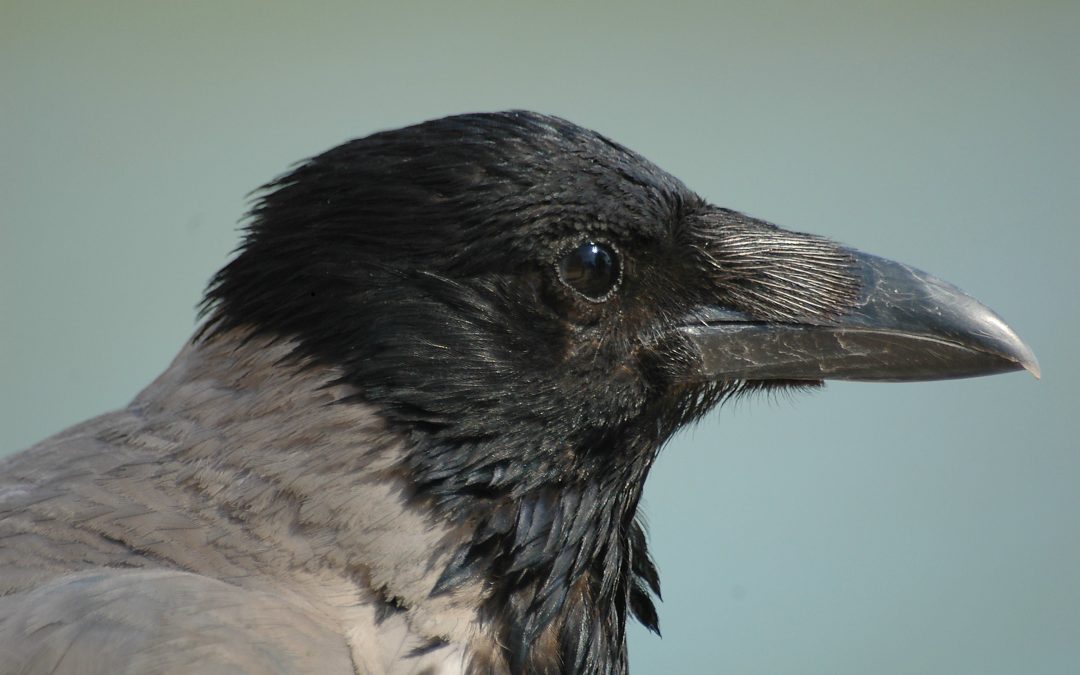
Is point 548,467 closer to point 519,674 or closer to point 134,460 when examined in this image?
point 519,674

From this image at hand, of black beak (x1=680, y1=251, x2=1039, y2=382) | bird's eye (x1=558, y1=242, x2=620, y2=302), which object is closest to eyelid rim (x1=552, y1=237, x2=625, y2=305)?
bird's eye (x1=558, y1=242, x2=620, y2=302)

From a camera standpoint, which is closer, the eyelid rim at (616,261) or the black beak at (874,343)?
the eyelid rim at (616,261)

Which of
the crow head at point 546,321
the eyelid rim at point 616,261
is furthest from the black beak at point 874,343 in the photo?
the eyelid rim at point 616,261

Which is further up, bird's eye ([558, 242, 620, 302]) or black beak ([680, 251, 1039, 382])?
bird's eye ([558, 242, 620, 302])

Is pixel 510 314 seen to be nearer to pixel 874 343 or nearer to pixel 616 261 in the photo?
pixel 616 261

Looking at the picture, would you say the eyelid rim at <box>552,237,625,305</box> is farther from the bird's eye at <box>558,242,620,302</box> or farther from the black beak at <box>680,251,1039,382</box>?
the black beak at <box>680,251,1039,382</box>

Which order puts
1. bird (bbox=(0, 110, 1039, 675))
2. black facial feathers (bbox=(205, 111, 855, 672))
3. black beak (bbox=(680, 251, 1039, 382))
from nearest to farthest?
bird (bbox=(0, 110, 1039, 675)) → black facial feathers (bbox=(205, 111, 855, 672)) → black beak (bbox=(680, 251, 1039, 382))

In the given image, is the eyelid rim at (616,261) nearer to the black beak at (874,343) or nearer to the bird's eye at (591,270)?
the bird's eye at (591,270)

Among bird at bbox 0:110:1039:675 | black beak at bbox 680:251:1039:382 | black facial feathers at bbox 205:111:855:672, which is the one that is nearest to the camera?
bird at bbox 0:110:1039:675
